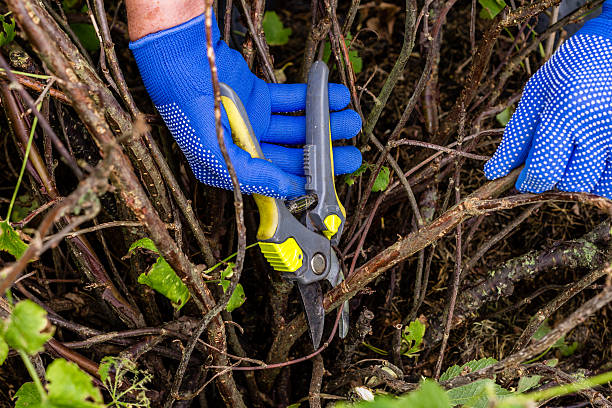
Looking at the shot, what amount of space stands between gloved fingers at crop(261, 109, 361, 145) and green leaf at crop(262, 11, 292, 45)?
0.56 metres

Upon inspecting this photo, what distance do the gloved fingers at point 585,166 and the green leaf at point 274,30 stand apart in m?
1.21

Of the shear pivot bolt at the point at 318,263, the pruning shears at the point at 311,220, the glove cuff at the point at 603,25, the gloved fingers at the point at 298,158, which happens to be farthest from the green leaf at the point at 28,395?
the glove cuff at the point at 603,25

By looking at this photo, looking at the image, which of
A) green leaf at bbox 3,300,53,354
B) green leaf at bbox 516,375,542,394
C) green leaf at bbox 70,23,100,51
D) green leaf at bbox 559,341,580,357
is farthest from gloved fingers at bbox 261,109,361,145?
green leaf at bbox 559,341,580,357

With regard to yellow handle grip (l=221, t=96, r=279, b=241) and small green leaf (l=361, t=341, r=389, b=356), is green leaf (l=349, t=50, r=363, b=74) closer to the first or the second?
yellow handle grip (l=221, t=96, r=279, b=241)

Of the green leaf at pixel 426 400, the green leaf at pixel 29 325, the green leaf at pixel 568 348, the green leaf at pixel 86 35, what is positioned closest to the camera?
the green leaf at pixel 426 400

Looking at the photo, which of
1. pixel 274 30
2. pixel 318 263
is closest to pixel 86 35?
pixel 274 30

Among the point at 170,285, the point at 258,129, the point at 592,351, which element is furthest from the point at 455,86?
the point at 170,285

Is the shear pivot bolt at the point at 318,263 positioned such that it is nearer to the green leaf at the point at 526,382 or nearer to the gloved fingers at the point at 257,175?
the gloved fingers at the point at 257,175

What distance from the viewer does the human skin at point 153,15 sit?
1.37 meters

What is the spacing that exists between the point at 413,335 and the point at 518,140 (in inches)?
26.5

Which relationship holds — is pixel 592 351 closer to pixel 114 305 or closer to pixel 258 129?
pixel 258 129

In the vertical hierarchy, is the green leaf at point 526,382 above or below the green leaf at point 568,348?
above

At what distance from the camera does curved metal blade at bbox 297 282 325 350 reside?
1.50 metres

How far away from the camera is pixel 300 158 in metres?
1.62
